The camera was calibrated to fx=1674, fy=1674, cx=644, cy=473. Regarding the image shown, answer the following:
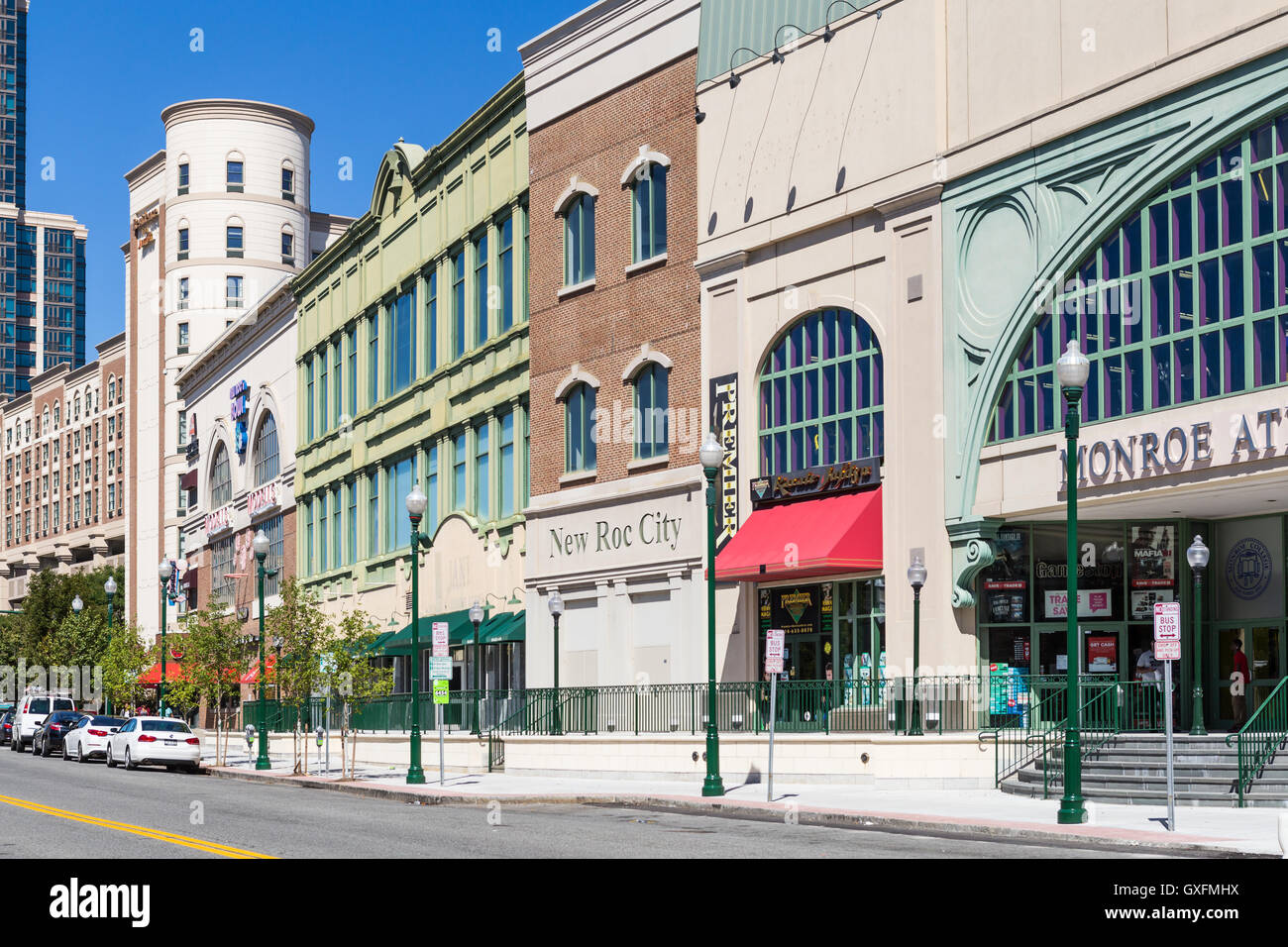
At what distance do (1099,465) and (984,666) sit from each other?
4708mm

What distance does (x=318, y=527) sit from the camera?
2539 inches

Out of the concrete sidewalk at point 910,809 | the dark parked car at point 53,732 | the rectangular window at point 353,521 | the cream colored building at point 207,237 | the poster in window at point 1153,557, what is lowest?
the dark parked car at point 53,732

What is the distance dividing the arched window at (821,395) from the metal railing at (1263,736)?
10743 millimetres

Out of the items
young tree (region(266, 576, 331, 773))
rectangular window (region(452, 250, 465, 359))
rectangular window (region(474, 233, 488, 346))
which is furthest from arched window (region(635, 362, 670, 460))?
rectangular window (region(452, 250, 465, 359))

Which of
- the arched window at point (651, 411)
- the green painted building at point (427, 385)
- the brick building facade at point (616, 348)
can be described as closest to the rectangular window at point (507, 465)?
the green painted building at point (427, 385)

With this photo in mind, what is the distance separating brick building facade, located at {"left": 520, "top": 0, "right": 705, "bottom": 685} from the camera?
38969mm

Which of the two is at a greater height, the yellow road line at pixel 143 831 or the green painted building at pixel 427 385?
the green painted building at pixel 427 385

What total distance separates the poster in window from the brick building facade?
10.2 m

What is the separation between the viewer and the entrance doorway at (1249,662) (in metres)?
29.1

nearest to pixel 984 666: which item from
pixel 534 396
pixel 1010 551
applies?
pixel 1010 551

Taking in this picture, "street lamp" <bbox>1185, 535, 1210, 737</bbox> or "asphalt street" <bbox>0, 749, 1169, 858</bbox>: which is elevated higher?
"street lamp" <bbox>1185, 535, 1210, 737</bbox>

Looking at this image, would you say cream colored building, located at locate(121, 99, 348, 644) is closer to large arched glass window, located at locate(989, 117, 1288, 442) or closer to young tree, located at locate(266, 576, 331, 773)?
young tree, located at locate(266, 576, 331, 773)

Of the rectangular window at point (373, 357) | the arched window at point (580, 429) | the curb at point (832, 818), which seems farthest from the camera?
the rectangular window at point (373, 357)

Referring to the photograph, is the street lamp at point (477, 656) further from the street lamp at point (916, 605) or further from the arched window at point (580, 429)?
the street lamp at point (916, 605)
